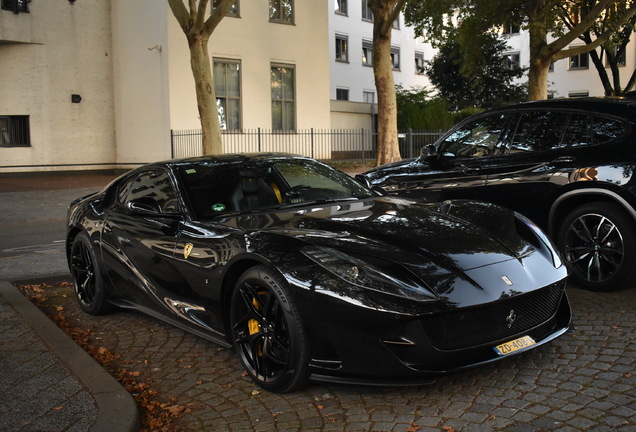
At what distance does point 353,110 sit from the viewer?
104ft

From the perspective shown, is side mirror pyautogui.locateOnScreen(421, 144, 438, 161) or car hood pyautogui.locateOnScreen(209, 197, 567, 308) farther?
side mirror pyautogui.locateOnScreen(421, 144, 438, 161)

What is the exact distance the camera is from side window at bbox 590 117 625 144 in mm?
5841

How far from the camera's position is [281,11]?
25359 mm

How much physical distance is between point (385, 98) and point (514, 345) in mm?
17339

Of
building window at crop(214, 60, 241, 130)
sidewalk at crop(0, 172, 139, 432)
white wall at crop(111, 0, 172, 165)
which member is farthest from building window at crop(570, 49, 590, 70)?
sidewalk at crop(0, 172, 139, 432)

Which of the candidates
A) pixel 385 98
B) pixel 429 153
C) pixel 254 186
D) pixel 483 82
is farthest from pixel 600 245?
pixel 483 82

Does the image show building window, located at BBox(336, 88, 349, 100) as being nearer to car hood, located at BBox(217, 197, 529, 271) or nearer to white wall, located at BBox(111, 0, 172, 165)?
white wall, located at BBox(111, 0, 172, 165)

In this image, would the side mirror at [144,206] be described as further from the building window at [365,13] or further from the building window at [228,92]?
the building window at [365,13]

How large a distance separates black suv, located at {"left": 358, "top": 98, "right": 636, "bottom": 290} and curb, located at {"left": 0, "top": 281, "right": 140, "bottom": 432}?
2733 millimetres

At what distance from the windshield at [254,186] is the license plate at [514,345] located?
184 centimetres

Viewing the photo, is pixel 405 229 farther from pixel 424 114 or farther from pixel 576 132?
pixel 424 114

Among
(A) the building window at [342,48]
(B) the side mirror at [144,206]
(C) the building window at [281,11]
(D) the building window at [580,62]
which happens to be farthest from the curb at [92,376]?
(D) the building window at [580,62]

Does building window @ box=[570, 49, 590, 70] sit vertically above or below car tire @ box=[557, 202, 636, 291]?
above

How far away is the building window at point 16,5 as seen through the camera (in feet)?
77.9
